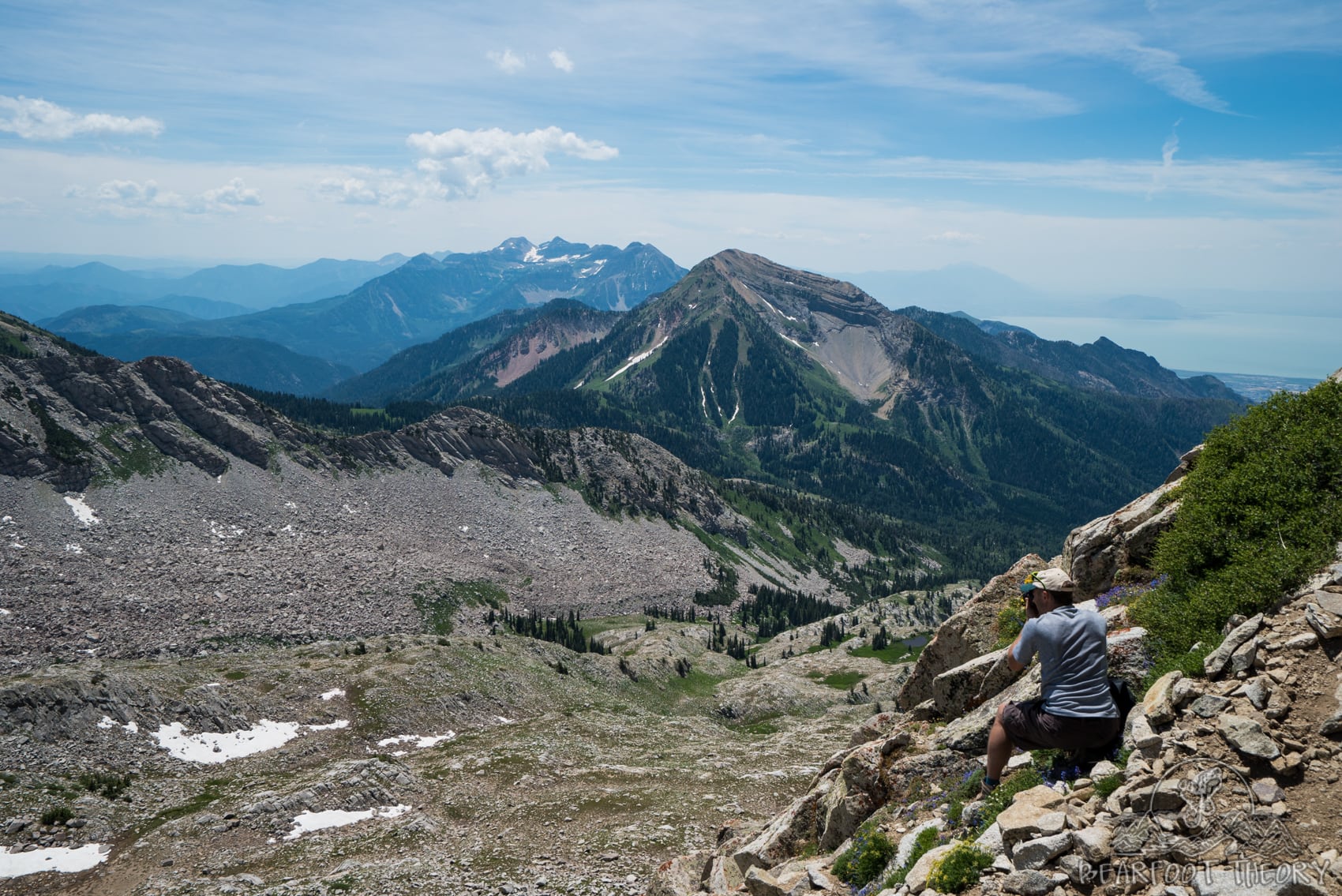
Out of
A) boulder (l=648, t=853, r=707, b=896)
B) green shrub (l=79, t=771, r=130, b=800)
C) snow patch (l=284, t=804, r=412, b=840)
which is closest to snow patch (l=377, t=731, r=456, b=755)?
green shrub (l=79, t=771, r=130, b=800)

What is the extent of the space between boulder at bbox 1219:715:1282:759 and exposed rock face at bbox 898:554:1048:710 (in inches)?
567

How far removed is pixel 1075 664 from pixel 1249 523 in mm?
6224

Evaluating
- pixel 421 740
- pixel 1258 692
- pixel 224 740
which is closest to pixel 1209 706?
pixel 1258 692

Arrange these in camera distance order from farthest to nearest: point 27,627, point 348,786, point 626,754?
point 27,627 < point 626,754 < point 348,786

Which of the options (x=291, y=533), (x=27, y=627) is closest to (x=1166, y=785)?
(x=27, y=627)

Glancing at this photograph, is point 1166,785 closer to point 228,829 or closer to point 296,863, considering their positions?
point 296,863

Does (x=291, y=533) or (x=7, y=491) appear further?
(x=291, y=533)

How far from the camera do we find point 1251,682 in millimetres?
11891

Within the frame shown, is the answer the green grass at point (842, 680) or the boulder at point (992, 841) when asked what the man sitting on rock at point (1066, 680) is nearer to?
the boulder at point (992, 841)

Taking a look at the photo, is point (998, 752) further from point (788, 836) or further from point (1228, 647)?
point (788, 836)

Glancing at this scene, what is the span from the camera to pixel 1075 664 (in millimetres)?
13242

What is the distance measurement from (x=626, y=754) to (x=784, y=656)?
8881cm

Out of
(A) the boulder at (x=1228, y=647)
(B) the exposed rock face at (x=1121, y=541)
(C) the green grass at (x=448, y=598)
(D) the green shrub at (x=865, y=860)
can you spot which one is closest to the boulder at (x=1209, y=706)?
(A) the boulder at (x=1228, y=647)

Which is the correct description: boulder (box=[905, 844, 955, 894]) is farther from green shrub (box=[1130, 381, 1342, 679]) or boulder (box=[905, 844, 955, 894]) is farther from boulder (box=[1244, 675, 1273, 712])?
green shrub (box=[1130, 381, 1342, 679])
